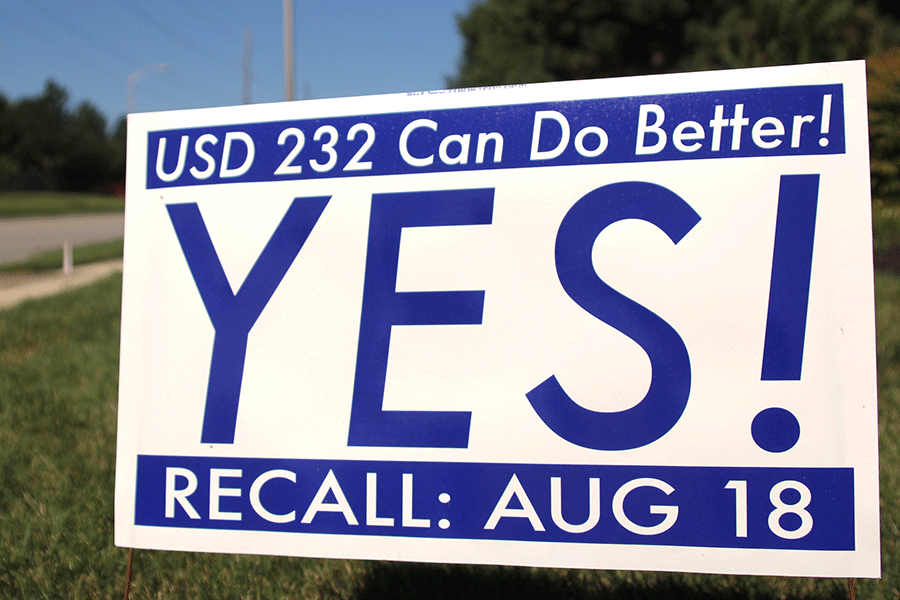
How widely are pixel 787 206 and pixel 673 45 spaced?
2266 cm

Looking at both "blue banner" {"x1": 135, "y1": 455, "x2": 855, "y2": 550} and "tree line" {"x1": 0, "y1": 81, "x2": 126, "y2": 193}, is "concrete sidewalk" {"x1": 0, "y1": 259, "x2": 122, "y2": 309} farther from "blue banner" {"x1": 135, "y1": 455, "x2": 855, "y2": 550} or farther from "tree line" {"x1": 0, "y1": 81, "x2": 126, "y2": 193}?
"tree line" {"x1": 0, "y1": 81, "x2": 126, "y2": 193}

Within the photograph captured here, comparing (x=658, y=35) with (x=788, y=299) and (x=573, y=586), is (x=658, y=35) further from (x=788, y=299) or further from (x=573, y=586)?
(x=788, y=299)

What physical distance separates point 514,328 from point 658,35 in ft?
73.5

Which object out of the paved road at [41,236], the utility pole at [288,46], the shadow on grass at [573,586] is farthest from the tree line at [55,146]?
the shadow on grass at [573,586]

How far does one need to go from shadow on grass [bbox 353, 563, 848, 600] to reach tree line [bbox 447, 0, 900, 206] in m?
11.7

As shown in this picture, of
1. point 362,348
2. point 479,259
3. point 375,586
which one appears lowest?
point 375,586

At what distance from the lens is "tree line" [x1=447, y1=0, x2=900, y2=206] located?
501 inches

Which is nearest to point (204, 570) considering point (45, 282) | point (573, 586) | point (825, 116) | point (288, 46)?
point (573, 586)

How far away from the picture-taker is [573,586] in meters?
2.24

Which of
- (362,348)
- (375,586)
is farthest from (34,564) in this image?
(362,348)

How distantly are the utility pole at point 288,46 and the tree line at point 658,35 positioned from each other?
7.94 m

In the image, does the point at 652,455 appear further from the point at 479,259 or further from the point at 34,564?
the point at 34,564

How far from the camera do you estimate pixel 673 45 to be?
2194 centimetres

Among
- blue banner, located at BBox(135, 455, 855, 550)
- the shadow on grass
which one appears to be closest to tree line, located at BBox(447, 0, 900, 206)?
the shadow on grass
